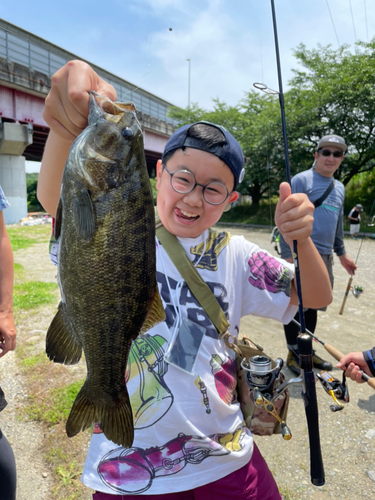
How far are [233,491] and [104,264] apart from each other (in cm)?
137

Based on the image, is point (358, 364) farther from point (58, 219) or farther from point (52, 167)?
point (52, 167)

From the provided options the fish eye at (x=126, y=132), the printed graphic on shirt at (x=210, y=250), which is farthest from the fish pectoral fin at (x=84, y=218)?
the printed graphic on shirt at (x=210, y=250)

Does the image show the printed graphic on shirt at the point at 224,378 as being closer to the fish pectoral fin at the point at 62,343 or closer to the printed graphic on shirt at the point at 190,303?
the printed graphic on shirt at the point at 190,303

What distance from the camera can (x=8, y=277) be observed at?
2.86 m

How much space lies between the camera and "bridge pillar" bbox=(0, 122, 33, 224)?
21.7 meters

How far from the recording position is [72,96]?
4.49ft

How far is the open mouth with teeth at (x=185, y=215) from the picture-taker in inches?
77.7

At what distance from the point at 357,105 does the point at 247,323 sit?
18.6 meters

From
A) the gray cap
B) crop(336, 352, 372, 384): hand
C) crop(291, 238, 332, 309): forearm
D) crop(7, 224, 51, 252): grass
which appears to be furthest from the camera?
crop(7, 224, 51, 252): grass

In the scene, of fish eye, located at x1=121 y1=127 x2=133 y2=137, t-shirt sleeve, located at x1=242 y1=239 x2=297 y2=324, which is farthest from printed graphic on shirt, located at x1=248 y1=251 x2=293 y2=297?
fish eye, located at x1=121 y1=127 x2=133 y2=137

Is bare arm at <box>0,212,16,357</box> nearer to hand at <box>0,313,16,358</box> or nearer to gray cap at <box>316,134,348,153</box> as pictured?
hand at <box>0,313,16,358</box>

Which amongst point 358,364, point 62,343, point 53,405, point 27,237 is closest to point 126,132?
point 62,343

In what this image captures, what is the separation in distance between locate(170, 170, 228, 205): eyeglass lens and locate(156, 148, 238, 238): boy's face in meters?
0.02

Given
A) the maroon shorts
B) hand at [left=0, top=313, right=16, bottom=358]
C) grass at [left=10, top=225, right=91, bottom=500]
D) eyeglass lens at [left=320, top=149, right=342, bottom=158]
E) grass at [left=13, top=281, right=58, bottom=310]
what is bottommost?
grass at [left=10, top=225, right=91, bottom=500]
